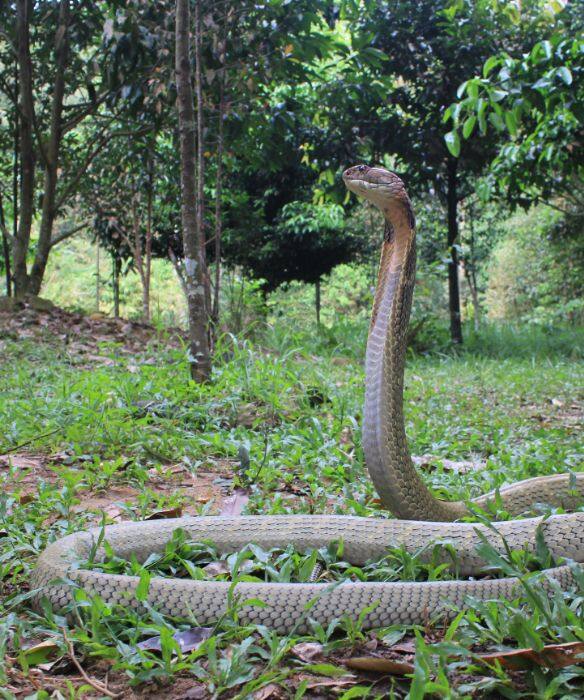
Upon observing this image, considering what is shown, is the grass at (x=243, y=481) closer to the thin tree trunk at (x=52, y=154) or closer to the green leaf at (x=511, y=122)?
the green leaf at (x=511, y=122)

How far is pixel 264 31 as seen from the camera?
7.03 metres

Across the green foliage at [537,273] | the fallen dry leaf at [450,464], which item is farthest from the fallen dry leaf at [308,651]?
the green foliage at [537,273]

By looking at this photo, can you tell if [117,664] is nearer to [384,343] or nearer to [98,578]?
[98,578]

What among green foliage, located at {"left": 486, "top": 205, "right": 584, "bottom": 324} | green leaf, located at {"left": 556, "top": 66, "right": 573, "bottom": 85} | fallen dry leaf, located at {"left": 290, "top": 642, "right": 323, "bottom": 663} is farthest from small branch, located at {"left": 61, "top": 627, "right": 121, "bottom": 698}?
green foliage, located at {"left": 486, "top": 205, "right": 584, "bottom": 324}

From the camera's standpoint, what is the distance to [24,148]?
8289mm

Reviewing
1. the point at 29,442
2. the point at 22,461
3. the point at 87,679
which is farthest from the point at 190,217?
the point at 87,679

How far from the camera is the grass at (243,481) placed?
148cm

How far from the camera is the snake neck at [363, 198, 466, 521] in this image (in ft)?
7.27

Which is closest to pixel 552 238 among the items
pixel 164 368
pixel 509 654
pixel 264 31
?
pixel 264 31

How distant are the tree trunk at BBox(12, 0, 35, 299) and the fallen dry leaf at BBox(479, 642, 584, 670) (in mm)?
7625

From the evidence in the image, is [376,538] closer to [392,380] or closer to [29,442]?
[392,380]

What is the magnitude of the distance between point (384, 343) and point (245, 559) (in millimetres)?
786

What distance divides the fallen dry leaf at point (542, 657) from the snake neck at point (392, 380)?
31.9 inches

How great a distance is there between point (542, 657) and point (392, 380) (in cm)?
98
